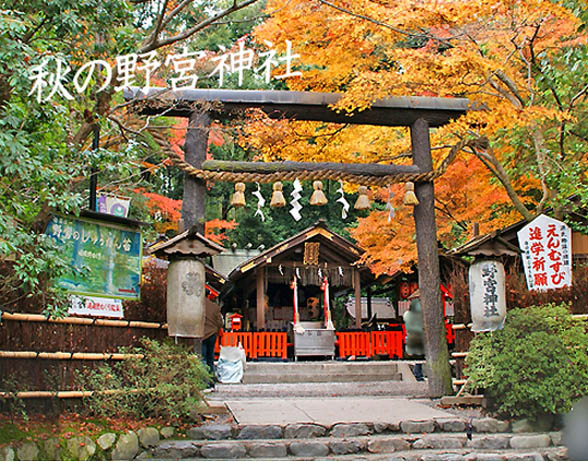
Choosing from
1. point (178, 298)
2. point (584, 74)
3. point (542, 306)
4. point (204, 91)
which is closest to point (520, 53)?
point (584, 74)

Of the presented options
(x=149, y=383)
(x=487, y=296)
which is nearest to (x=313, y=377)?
(x=487, y=296)

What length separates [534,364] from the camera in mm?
8617

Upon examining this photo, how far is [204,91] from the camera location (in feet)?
36.6

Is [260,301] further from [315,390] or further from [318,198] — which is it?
[318,198]

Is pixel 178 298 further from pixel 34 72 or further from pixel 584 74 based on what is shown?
pixel 584 74

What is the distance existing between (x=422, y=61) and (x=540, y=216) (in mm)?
4144

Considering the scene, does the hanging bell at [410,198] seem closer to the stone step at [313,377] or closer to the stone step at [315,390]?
the stone step at [315,390]

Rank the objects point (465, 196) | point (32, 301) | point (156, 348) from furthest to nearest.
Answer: point (465, 196) < point (156, 348) < point (32, 301)

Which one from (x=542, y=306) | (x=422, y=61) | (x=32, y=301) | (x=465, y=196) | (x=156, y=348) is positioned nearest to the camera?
(x=32, y=301)

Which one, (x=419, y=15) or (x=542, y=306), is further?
(x=419, y=15)

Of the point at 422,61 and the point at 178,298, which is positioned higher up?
the point at 422,61

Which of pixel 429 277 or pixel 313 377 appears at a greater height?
pixel 429 277

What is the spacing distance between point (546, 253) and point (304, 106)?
19.4 feet

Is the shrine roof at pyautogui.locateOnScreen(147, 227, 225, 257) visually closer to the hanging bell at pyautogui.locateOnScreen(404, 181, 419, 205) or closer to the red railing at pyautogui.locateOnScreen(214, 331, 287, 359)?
the hanging bell at pyautogui.locateOnScreen(404, 181, 419, 205)
